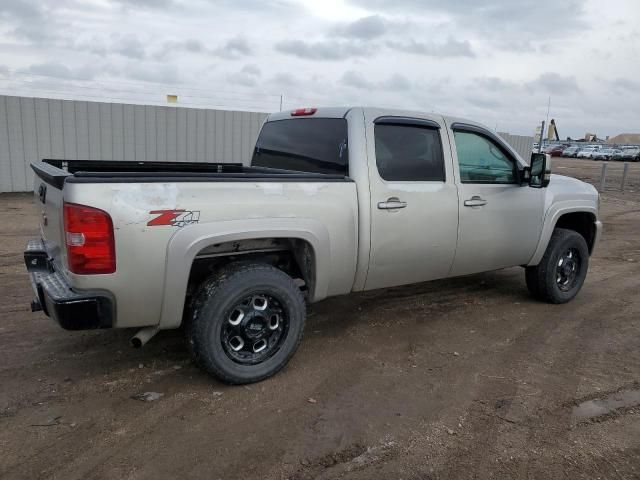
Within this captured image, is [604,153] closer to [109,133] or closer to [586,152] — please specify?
[586,152]

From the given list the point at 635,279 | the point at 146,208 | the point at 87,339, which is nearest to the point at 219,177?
the point at 146,208

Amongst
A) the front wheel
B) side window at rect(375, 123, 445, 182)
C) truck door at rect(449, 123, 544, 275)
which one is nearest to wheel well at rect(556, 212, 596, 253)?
the front wheel

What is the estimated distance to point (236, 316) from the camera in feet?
11.7

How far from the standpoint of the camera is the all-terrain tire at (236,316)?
339 cm

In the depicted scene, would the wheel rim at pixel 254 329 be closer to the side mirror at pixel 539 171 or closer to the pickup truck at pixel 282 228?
the pickup truck at pixel 282 228

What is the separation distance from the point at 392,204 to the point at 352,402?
1.51 metres

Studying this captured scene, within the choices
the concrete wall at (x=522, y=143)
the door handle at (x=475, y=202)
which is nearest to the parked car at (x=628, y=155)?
the concrete wall at (x=522, y=143)

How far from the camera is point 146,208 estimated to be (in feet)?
10.00

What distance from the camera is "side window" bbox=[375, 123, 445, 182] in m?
4.20

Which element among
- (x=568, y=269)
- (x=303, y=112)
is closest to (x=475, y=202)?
(x=303, y=112)

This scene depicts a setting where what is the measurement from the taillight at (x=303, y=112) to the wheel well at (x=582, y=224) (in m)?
3.10

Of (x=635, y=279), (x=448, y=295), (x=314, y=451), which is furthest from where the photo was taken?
(x=635, y=279)

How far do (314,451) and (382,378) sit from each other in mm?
1045

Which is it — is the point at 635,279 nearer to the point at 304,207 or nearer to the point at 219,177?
the point at 304,207
